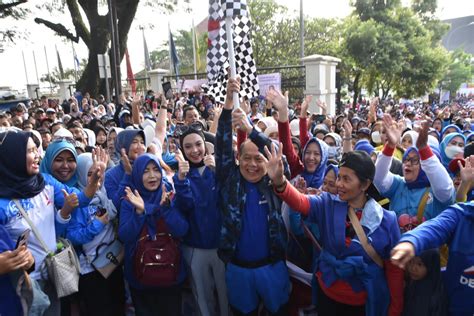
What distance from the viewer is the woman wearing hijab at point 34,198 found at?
214 cm

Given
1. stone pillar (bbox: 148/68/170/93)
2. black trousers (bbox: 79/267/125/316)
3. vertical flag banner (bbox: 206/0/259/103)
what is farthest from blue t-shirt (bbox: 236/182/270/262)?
stone pillar (bbox: 148/68/170/93)

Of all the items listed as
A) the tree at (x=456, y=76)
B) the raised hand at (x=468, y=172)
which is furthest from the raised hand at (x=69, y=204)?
the tree at (x=456, y=76)

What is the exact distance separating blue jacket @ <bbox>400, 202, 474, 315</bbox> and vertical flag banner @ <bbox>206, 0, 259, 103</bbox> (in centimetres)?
252

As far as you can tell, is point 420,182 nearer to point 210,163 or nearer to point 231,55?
point 210,163

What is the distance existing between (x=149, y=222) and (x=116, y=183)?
2.14 ft

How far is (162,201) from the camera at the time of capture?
8.79 feet

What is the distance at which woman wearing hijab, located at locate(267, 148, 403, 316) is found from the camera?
2182 mm

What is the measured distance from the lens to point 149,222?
2.64m

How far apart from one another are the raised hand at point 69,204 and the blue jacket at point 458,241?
207cm

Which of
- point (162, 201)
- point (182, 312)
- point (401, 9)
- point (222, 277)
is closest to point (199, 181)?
point (162, 201)

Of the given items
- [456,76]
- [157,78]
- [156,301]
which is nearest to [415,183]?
[156,301]

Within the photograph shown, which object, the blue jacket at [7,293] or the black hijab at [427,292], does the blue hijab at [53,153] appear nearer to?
the blue jacket at [7,293]

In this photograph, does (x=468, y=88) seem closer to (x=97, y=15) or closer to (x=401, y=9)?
(x=401, y=9)

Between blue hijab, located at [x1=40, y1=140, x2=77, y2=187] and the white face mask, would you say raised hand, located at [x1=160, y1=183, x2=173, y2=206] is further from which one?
the white face mask
